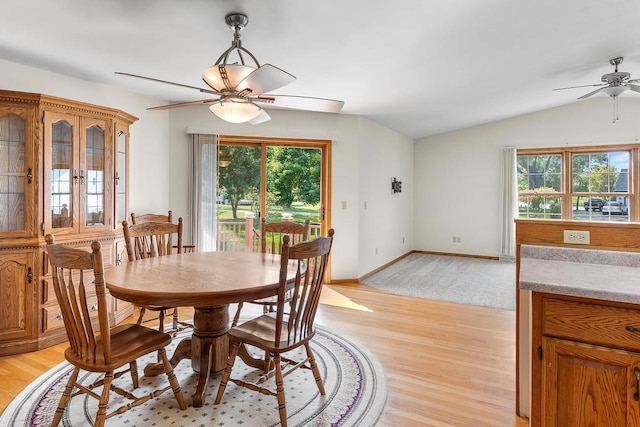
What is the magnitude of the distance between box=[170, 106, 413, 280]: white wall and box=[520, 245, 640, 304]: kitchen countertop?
3.17 meters

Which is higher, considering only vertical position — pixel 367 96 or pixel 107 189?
pixel 367 96

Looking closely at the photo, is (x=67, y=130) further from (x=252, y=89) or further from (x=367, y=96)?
(x=367, y=96)

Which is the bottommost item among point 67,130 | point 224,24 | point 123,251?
point 123,251

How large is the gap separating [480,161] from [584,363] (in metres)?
6.27

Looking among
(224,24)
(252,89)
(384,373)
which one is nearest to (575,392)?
(384,373)

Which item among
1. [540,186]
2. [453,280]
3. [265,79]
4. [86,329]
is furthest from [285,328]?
[540,186]

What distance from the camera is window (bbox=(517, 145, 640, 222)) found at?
19.9 feet

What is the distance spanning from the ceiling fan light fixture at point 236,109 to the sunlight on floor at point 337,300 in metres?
2.36

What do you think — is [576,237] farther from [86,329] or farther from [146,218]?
[146,218]

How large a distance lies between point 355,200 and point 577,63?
302cm

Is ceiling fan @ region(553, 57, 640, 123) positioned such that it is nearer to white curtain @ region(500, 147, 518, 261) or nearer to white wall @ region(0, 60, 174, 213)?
white curtain @ region(500, 147, 518, 261)

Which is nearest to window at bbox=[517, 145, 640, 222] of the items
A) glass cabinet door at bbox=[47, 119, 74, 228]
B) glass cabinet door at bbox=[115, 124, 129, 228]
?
glass cabinet door at bbox=[115, 124, 129, 228]

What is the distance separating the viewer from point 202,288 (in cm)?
183

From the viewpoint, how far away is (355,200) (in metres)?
5.02
